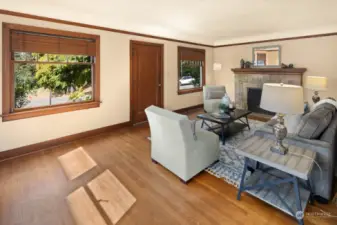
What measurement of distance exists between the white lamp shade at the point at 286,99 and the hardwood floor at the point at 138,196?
1.04m

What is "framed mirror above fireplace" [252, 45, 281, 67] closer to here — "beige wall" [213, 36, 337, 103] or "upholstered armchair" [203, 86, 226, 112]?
"beige wall" [213, 36, 337, 103]

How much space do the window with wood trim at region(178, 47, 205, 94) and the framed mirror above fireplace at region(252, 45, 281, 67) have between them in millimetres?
1730

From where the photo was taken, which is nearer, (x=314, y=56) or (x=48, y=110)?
(x=48, y=110)

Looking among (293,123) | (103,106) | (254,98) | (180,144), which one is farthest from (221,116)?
(254,98)

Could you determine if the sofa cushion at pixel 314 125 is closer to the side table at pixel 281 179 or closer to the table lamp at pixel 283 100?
the side table at pixel 281 179

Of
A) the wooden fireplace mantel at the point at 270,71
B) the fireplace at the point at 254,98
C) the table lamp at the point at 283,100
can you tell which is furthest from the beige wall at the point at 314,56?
the table lamp at the point at 283,100

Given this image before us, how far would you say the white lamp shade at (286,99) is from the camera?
180cm

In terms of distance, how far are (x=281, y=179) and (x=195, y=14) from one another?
3.09 meters

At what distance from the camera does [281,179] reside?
6.43 ft

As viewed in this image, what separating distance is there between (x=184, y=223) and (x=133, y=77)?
376 centimetres

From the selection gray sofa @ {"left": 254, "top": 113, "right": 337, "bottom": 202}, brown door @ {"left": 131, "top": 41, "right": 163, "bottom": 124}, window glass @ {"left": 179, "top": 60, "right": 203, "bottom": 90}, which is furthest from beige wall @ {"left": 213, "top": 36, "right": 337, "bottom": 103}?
gray sofa @ {"left": 254, "top": 113, "right": 337, "bottom": 202}

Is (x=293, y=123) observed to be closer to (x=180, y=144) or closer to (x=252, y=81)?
(x=180, y=144)

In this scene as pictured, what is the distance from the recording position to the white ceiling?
3.08 metres

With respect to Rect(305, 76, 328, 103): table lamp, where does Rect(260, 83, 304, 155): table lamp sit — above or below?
below
